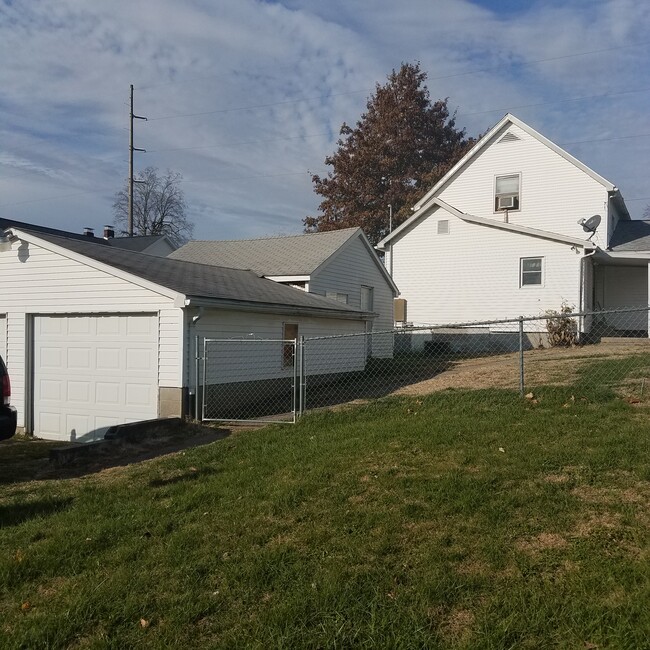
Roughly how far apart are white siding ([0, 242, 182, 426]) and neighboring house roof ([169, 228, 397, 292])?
6.85 m

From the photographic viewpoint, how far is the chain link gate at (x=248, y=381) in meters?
11.1

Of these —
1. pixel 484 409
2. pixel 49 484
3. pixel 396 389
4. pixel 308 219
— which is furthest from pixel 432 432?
pixel 308 219

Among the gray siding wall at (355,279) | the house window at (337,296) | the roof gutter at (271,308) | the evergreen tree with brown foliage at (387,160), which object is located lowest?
the roof gutter at (271,308)

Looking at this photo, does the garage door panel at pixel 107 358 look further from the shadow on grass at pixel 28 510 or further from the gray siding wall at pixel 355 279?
the gray siding wall at pixel 355 279

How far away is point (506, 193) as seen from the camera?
22.2 metres

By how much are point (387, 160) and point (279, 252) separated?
22.8 meters

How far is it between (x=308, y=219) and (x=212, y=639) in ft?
131

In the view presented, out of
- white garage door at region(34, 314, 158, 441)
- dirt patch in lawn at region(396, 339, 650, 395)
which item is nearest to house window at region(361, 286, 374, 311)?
dirt patch in lawn at region(396, 339, 650, 395)

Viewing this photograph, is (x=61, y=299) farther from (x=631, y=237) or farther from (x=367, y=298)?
(x=631, y=237)

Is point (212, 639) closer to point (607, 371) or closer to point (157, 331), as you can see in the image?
point (157, 331)

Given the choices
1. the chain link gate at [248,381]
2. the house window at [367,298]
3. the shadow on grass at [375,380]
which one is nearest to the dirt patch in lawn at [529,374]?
the shadow on grass at [375,380]

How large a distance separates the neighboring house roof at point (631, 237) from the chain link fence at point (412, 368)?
88.6 inches

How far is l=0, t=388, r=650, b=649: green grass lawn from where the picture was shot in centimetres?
350

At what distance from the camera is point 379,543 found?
4.46m
